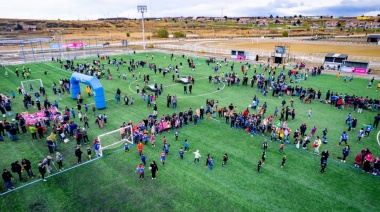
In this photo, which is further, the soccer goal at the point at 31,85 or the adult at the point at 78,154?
the soccer goal at the point at 31,85

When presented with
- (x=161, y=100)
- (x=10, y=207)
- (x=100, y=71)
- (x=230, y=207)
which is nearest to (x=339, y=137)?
(x=230, y=207)

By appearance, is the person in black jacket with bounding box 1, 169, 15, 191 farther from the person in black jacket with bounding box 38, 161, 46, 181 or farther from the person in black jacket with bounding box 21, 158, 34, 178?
the person in black jacket with bounding box 38, 161, 46, 181

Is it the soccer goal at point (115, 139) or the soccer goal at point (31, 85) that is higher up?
the soccer goal at point (31, 85)

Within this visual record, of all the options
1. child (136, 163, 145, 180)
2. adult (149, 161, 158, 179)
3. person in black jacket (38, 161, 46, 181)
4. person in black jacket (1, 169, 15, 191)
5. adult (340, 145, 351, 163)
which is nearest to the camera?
person in black jacket (1, 169, 15, 191)

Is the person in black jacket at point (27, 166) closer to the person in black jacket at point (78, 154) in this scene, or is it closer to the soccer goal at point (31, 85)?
the person in black jacket at point (78, 154)

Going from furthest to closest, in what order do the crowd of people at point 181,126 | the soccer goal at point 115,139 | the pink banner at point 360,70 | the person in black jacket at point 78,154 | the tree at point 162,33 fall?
the tree at point 162,33 < the pink banner at point 360,70 < the soccer goal at point 115,139 < the person in black jacket at point 78,154 < the crowd of people at point 181,126

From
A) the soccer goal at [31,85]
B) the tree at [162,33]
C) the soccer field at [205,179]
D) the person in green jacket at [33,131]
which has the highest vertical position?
the tree at [162,33]

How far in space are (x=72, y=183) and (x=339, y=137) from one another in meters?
20.3

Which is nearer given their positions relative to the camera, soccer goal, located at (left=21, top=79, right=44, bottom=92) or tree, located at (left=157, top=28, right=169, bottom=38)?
soccer goal, located at (left=21, top=79, right=44, bottom=92)

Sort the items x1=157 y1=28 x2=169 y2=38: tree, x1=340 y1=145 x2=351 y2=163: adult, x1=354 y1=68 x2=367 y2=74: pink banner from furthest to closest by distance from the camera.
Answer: x1=157 y1=28 x2=169 y2=38: tree → x1=354 y1=68 x2=367 y2=74: pink banner → x1=340 y1=145 x2=351 y2=163: adult

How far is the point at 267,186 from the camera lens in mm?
14867

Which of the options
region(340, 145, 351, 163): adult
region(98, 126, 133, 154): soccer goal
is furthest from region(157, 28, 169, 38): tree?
region(340, 145, 351, 163): adult

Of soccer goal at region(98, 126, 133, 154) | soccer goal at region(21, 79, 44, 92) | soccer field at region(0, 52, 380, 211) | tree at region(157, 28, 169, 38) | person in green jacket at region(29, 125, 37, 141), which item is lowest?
soccer field at region(0, 52, 380, 211)

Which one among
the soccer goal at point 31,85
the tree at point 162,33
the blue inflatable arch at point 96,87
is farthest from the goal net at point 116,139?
the tree at point 162,33
